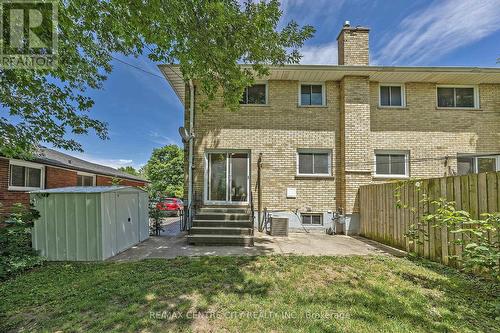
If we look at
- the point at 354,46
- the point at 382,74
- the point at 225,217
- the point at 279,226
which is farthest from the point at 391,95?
the point at 225,217

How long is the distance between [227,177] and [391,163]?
654 centimetres

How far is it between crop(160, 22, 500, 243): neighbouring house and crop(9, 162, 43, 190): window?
23.0ft

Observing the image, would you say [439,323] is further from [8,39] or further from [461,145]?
[461,145]

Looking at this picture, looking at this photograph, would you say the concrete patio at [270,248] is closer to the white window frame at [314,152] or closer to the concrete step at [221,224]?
the concrete step at [221,224]

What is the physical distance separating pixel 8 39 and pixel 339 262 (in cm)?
774

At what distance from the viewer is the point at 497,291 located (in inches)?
143

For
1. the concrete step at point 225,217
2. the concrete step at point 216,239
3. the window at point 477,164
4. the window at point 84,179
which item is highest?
the window at point 477,164

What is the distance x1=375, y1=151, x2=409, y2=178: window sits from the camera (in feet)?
30.9

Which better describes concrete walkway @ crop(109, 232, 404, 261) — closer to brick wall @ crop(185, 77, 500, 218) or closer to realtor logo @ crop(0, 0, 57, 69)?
brick wall @ crop(185, 77, 500, 218)

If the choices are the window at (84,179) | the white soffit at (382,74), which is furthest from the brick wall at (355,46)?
the window at (84,179)

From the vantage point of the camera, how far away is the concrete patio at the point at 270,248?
19.8 feet

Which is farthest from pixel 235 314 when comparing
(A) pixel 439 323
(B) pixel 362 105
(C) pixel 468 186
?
(B) pixel 362 105

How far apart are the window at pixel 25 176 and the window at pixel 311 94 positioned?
11.7 m

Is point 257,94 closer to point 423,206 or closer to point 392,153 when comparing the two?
point 392,153
